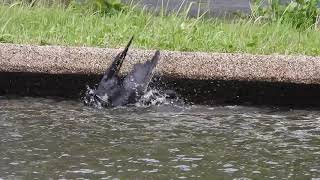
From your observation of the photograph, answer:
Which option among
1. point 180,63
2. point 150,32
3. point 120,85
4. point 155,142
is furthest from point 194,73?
point 150,32

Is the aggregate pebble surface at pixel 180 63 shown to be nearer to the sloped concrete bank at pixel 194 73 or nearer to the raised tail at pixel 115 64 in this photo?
the sloped concrete bank at pixel 194 73

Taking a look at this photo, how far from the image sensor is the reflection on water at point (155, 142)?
3.11m

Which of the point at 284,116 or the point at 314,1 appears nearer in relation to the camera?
the point at 284,116

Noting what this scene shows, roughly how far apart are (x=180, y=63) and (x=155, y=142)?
3.06ft

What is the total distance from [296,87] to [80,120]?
47.7 inches

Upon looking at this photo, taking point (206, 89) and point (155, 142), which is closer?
point (155, 142)

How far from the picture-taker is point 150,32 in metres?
5.38

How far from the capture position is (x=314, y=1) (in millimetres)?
6055

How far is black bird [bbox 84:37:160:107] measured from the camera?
4.33 metres

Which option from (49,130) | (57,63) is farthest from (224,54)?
(49,130)

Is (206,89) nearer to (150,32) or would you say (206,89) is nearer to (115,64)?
(115,64)

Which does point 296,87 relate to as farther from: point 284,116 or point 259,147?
point 259,147

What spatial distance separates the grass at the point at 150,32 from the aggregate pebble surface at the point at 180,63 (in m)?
0.41

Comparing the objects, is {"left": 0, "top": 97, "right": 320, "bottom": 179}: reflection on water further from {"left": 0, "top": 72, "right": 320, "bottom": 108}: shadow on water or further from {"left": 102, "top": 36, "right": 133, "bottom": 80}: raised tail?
{"left": 102, "top": 36, "right": 133, "bottom": 80}: raised tail
